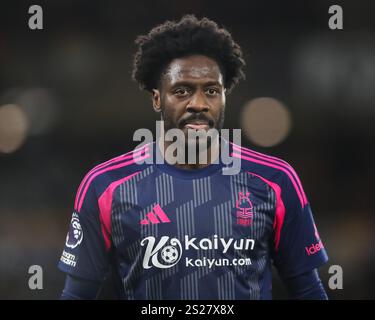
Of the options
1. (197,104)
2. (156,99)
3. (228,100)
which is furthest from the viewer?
(228,100)

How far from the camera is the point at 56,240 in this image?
736 cm

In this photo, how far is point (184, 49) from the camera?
3.88m

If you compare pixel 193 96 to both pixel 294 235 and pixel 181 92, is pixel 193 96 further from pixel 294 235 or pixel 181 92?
pixel 294 235

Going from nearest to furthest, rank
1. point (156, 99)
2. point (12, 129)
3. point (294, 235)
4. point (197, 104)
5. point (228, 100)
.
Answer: point (197, 104) → point (294, 235) → point (156, 99) → point (12, 129) → point (228, 100)

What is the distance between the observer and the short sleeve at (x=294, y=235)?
12.4 feet

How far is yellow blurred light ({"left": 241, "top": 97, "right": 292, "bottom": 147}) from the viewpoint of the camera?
7980 mm

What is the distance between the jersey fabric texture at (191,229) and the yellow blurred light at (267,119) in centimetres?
409

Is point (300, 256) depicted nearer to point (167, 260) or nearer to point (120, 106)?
point (167, 260)

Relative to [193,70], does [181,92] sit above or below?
below

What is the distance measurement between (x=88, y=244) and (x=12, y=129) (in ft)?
13.8

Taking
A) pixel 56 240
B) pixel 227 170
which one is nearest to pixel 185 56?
pixel 227 170

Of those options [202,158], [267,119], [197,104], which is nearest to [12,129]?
[267,119]

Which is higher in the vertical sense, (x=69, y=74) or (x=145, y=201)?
(x=69, y=74)
